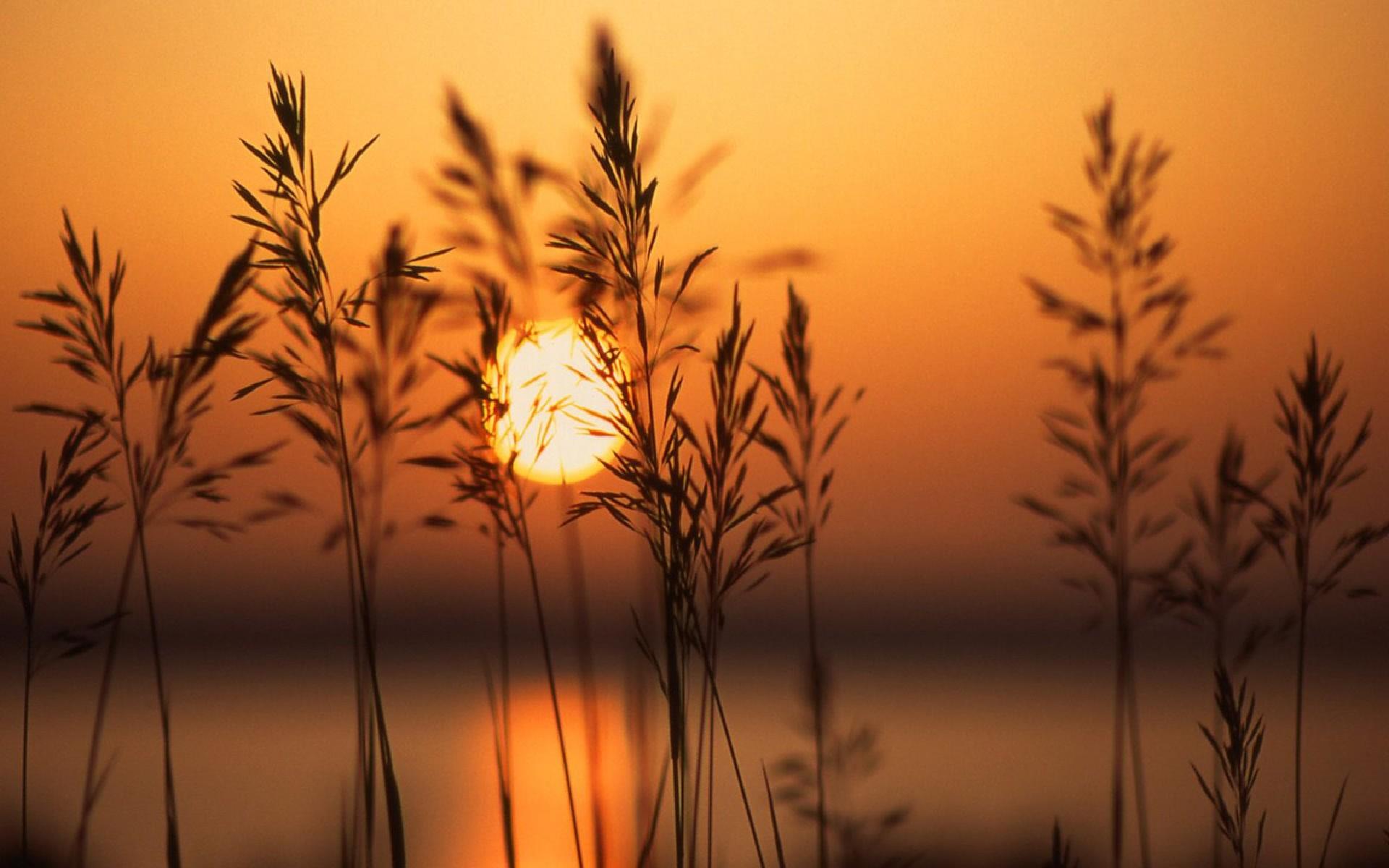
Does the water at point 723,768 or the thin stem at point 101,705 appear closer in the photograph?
the thin stem at point 101,705

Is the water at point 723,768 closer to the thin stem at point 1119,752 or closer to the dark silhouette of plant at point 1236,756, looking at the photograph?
the thin stem at point 1119,752

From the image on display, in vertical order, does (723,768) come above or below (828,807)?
below

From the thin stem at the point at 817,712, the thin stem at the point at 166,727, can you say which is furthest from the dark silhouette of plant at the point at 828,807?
the thin stem at the point at 166,727

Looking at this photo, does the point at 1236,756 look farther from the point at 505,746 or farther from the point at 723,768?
the point at 723,768

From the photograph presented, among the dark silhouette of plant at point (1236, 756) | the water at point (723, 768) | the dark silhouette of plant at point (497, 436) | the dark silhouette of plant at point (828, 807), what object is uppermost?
the dark silhouette of plant at point (497, 436)

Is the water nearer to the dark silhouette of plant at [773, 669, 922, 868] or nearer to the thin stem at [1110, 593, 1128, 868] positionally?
the dark silhouette of plant at [773, 669, 922, 868]

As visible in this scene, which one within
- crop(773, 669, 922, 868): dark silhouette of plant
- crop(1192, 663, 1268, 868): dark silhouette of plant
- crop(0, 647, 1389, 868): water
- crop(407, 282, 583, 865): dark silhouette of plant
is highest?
crop(407, 282, 583, 865): dark silhouette of plant

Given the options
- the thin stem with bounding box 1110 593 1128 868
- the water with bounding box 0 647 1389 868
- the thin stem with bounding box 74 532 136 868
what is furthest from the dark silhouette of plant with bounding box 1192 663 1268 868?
the thin stem with bounding box 74 532 136 868

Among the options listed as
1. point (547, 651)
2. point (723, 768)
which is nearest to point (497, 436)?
point (547, 651)

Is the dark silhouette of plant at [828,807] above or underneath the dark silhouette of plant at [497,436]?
underneath

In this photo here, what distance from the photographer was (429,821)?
34.8ft

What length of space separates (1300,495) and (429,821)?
894cm

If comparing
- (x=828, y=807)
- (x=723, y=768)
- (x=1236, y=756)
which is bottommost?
(x=723, y=768)

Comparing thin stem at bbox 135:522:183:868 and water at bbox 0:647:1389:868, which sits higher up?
thin stem at bbox 135:522:183:868
